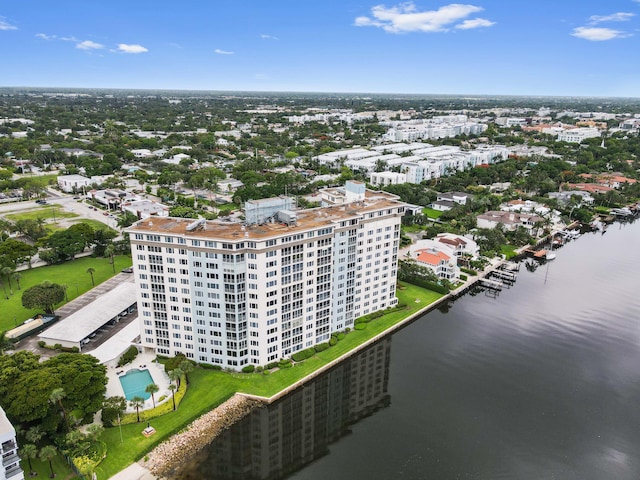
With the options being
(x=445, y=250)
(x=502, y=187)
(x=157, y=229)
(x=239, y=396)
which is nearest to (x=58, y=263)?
(x=157, y=229)

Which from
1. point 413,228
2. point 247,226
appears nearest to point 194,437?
point 247,226

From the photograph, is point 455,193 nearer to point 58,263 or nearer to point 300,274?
→ point 300,274

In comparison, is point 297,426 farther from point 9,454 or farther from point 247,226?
point 9,454

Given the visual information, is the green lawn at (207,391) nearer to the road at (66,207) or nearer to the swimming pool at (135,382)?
the swimming pool at (135,382)

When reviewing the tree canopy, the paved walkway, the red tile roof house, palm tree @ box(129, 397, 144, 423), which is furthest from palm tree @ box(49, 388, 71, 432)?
the red tile roof house

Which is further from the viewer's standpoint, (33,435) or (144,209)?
(144,209)

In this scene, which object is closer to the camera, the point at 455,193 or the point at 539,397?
the point at 539,397

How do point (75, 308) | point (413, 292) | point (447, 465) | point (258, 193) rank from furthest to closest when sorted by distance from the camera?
point (258, 193)
point (413, 292)
point (75, 308)
point (447, 465)
